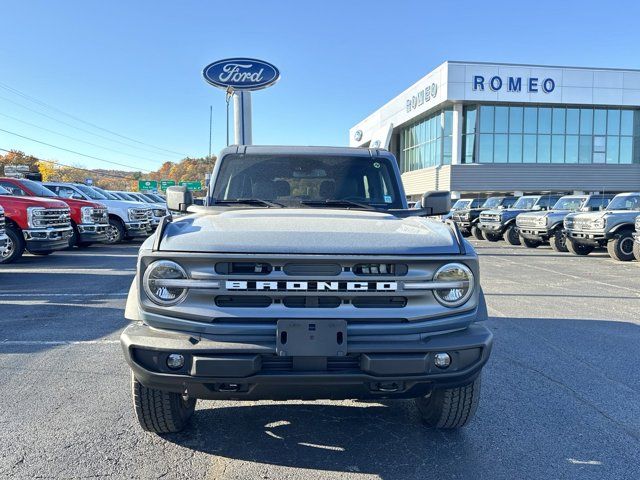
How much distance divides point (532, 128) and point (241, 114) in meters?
22.4

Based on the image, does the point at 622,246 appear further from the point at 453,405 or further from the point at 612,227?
the point at 453,405

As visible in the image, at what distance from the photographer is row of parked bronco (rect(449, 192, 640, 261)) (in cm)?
1316

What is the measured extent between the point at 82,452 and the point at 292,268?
5.66ft

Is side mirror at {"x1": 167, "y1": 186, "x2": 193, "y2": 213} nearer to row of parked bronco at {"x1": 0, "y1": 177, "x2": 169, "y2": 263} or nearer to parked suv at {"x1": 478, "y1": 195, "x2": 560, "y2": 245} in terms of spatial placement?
row of parked bronco at {"x1": 0, "y1": 177, "x2": 169, "y2": 263}

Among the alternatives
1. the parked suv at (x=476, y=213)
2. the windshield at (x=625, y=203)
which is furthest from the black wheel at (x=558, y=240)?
the parked suv at (x=476, y=213)

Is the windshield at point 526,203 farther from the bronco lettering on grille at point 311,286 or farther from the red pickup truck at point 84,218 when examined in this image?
the bronco lettering on grille at point 311,286

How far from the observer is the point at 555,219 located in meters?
15.8

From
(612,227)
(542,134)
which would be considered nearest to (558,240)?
(612,227)

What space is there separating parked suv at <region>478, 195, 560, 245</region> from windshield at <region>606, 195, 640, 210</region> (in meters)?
3.91

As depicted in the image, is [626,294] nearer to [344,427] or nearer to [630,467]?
[630,467]

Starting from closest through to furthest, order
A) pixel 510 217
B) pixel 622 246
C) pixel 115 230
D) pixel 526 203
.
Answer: pixel 622 246 < pixel 115 230 < pixel 510 217 < pixel 526 203

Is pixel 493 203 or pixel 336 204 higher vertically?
pixel 493 203

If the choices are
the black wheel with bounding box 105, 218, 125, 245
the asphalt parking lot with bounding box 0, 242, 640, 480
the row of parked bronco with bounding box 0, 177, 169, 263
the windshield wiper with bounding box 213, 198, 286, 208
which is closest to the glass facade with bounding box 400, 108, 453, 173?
the row of parked bronco with bounding box 0, 177, 169, 263

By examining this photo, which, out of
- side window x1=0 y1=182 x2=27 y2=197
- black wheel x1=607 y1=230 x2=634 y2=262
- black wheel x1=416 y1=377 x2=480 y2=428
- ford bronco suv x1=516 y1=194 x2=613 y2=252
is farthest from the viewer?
ford bronco suv x1=516 y1=194 x2=613 y2=252
